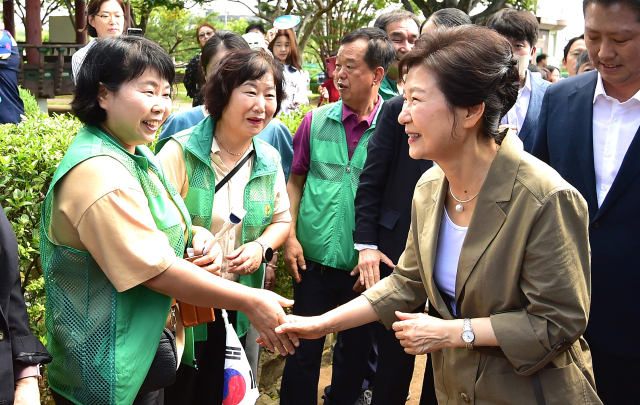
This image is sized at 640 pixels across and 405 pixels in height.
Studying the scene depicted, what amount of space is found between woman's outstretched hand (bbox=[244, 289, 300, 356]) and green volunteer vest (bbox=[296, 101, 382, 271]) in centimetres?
105

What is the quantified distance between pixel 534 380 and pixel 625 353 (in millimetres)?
855

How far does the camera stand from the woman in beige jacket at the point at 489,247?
2.16 m

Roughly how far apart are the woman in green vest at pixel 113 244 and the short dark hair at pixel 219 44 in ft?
5.31

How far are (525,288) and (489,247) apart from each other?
0.19 metres

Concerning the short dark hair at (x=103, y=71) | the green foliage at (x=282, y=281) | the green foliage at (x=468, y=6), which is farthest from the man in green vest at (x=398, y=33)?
the green foliage at (x=468, y=6)

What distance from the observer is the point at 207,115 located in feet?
12.7

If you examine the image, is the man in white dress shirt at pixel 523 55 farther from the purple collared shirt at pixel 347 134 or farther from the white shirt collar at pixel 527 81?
the purple collared shirt at pixel 347 134

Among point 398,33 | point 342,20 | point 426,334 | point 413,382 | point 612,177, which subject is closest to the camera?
point 426,334

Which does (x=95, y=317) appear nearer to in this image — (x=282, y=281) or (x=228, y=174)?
(x=228, y=174)

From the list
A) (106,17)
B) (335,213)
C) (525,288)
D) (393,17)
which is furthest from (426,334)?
(106,17)

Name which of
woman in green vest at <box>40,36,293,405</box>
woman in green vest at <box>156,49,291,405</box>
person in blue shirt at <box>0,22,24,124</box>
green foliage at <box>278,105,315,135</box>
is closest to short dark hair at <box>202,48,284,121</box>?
woman in green vest at <box>156,49,291,405</box>

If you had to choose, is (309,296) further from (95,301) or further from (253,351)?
(95,301)

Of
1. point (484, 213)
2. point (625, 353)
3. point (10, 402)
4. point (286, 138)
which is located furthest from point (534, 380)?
point (286, 138)

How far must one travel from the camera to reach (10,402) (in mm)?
2105
